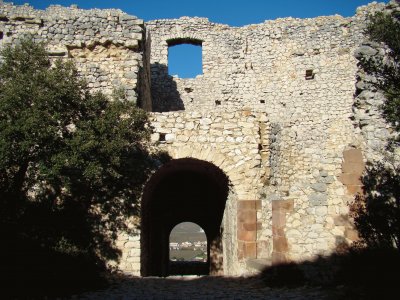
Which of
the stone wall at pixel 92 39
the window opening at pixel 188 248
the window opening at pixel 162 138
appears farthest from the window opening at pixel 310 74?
the window opening at pixel 188 248


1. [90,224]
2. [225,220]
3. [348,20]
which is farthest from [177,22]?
[90,224]

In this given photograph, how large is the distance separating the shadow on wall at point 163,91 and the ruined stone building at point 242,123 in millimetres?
55

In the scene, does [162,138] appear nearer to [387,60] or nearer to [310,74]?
[387,60]

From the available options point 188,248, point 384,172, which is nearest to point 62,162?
point 384,172

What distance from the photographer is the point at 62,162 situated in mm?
8805

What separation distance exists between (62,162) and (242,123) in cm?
500

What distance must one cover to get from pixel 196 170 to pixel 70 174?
472cm

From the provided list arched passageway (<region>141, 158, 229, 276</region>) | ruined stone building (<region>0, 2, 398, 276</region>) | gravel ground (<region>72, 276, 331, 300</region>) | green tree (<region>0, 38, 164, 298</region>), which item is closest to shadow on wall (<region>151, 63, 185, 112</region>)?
ruined stone building (<region>0, 2, 398, 276</region>)

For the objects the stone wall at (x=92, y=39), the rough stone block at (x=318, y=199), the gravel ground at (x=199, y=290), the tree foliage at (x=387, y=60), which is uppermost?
the stone wall at (x=92, y=39)

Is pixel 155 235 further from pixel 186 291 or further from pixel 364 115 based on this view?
pixel 364 115

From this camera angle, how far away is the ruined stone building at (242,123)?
8.39 metres

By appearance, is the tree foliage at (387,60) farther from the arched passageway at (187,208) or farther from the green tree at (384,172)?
the arched passageway at (187,208)

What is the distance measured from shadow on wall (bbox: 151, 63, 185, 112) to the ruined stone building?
0.18ft

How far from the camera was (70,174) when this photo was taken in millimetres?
10406
